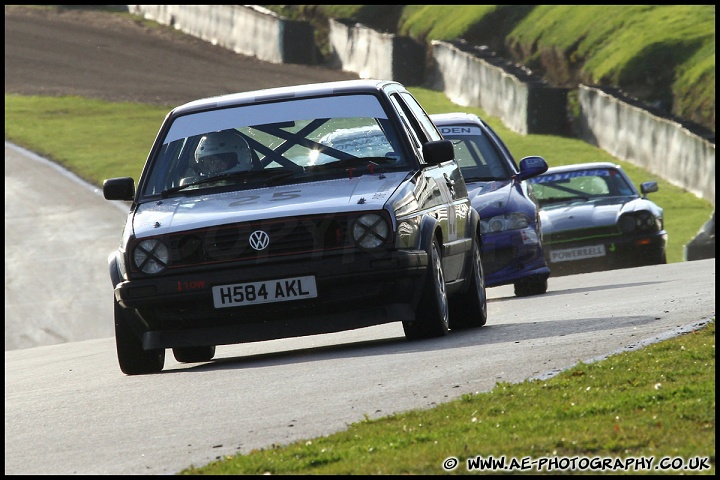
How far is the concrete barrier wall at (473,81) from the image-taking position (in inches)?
1248

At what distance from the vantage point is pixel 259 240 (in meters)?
9.14

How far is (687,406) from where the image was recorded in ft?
19.6

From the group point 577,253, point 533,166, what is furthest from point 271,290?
point 577,253

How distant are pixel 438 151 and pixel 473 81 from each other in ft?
106

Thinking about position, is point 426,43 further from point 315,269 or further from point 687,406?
point 687,406

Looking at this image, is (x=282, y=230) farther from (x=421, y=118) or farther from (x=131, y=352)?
(x=421, y=118)

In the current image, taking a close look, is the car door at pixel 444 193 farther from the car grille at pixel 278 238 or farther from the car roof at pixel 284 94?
the car grille at pixel 278 238

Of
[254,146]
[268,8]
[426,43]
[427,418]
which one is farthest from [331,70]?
[427,418]

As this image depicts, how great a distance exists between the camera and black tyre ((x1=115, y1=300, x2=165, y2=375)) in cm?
948

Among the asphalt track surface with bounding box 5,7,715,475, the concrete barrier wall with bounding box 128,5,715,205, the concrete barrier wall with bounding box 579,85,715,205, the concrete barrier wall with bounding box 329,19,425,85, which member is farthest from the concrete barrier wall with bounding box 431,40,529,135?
the asphalt track surface with bounding box 5,7,715,475

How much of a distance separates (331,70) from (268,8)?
854 cm

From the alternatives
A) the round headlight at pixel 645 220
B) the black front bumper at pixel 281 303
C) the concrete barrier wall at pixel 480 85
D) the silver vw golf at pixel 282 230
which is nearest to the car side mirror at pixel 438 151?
the silver vw golf at pixel 282 230

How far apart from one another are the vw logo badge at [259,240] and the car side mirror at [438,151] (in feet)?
5.11

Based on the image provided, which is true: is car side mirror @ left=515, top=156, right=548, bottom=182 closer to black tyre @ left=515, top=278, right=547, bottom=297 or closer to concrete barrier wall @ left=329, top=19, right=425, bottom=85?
black tyre @ left=515, top=278, right=547, bottom=297
